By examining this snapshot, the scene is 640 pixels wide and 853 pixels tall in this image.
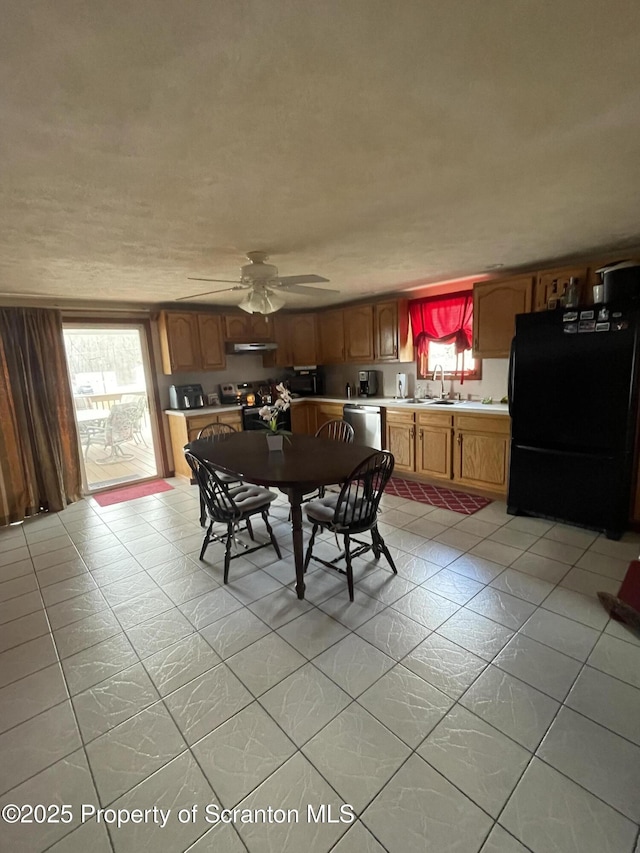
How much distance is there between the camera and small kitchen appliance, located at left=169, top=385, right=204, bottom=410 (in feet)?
17.1

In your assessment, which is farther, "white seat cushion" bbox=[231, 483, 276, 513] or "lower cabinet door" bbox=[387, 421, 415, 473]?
"lower cabinet door" bbox=[387, 421, 415, 473]

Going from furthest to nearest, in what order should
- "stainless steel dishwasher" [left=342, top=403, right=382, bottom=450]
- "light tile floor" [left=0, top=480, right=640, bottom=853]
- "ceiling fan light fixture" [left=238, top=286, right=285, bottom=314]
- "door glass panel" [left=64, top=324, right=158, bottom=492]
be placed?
"stainless steel dishwasher" [left=342, top=403, right=382, bottom=450], "door glass panel" [left=64, top=324, right=158, bottom=492], "ceiling fan light fixture" [left=238, top=286, right=285, bottom=314], "light tile floor" [left=0, top=480, right=640, bottom=853]

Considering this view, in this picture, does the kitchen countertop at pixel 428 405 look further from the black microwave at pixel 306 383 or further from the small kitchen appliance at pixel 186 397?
the small kitchen appliance at pixel 186 397

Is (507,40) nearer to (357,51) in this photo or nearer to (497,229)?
(357,51)

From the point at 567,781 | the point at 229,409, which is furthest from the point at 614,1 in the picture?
the point at 229,409

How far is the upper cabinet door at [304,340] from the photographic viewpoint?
6078 millimetres

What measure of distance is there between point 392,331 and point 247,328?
2.06 meters

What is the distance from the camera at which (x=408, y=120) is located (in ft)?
4.48

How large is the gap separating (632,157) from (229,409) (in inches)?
177

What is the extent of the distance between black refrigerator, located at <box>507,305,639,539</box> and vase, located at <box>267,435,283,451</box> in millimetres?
2127

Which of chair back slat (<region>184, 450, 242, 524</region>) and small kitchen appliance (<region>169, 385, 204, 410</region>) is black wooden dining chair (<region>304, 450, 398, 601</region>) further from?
small kitchen appliance (<region>169, 385, 204, 410</region>)

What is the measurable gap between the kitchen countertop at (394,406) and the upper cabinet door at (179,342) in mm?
586

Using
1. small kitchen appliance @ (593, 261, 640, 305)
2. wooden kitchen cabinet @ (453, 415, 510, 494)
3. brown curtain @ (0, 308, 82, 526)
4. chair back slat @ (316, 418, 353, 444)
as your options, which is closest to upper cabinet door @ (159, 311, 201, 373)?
brown curtain @ (0, 308, 82, 526)

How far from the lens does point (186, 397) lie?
17.1 ft
